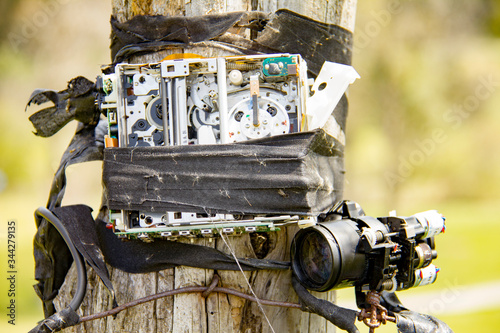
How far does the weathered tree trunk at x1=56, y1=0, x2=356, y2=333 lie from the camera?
1874 mm

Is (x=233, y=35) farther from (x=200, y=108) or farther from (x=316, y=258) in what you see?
(x=316, y=258)

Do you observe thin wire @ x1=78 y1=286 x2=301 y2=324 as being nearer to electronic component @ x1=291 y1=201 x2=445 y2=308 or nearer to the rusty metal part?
electronic component @ x1=291 y1=201 x2=445 y2=308

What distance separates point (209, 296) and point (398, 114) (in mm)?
13282

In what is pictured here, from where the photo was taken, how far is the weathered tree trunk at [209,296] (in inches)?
73.8

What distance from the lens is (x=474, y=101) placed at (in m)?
15.5

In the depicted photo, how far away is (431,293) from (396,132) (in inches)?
287

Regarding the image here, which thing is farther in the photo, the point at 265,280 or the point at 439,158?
the point at 439,158

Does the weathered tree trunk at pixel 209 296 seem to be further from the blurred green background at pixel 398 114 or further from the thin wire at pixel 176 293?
the blurred green background at pixel 398 114

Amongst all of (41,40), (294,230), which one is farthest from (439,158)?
(294,230)

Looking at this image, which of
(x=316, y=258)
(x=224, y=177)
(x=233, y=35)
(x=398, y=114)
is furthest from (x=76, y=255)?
(x=398, y=114)

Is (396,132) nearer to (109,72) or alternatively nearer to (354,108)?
(354,108)

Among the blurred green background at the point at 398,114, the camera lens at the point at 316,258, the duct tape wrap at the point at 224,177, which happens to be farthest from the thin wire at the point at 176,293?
the blurred green background at the point at 398,114

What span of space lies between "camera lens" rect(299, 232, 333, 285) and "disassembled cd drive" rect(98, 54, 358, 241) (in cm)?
13

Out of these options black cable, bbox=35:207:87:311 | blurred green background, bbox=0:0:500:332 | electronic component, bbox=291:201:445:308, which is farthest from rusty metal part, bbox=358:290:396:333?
blurred green background, bbox=0:0:500:332
